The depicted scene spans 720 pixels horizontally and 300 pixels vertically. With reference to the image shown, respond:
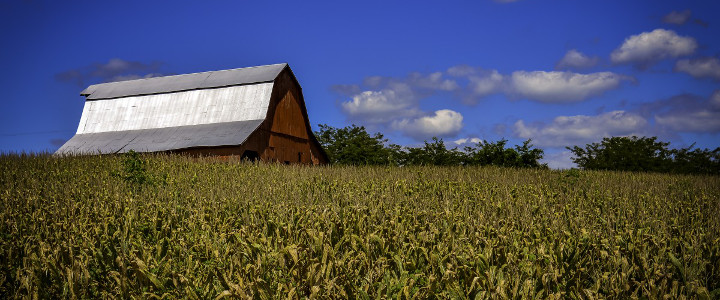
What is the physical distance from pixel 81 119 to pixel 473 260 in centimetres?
3216

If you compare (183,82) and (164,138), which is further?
(183,82)

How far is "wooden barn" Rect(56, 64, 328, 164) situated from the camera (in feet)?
80.2

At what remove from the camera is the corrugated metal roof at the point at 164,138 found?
77.8ft

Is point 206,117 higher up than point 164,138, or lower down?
higher up

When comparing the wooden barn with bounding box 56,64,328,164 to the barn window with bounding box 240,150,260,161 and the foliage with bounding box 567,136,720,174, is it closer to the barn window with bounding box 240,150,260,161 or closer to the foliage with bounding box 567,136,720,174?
the barn window with bounding box 240,150,260,161

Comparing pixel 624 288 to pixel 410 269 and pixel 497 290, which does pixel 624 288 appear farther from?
pixel 410 269

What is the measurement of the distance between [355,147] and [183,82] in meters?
12.7

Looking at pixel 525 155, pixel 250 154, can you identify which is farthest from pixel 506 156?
pixel 250 154

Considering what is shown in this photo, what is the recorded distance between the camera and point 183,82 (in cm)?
2923

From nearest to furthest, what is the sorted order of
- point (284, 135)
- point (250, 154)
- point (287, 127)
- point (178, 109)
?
point (250, 154)
point (284, 135)
point (287, 127)
point (178, 109)

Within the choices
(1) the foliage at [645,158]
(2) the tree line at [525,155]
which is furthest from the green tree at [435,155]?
(1) the foliage at [645,158]

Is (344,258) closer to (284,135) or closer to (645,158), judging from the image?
(284,135)

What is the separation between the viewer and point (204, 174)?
14.6 metres

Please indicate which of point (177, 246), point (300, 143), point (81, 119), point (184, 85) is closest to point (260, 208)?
point (177, 246)
